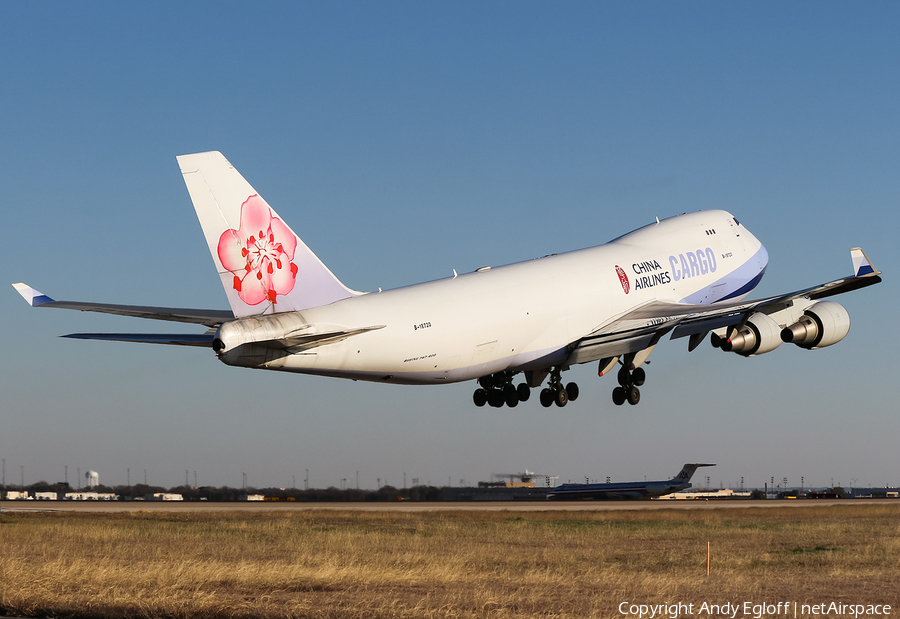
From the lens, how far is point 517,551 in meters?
40.9

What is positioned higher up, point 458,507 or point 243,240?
point 243,240

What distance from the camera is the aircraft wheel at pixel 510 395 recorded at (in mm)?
37531

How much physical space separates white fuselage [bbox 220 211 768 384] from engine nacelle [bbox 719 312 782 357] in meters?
4.85

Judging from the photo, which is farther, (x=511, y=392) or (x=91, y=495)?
(x=91, y=495)

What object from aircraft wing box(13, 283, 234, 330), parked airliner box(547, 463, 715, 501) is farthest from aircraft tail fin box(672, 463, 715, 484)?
aircraft wing box(13, 283, 234, 330)

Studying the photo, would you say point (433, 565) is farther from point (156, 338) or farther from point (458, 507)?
point (458, 507)

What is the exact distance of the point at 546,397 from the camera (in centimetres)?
3666

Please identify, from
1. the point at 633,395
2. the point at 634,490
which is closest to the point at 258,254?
the point at 633,395

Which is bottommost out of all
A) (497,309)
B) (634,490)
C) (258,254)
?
(634,490)

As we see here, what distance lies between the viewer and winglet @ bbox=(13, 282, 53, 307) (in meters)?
25.3

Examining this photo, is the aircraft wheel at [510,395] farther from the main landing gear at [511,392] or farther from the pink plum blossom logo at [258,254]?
the pink plum blossom logo at [258,254]

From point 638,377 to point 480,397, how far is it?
5.71 m

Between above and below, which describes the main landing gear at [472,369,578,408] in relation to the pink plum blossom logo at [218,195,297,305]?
below

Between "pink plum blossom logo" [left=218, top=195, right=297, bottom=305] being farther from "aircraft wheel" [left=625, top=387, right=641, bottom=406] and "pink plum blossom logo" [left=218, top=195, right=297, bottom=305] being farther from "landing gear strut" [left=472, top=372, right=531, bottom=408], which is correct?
"aircraft wheel" [left=625, top=387, right=641, bottom=406]
